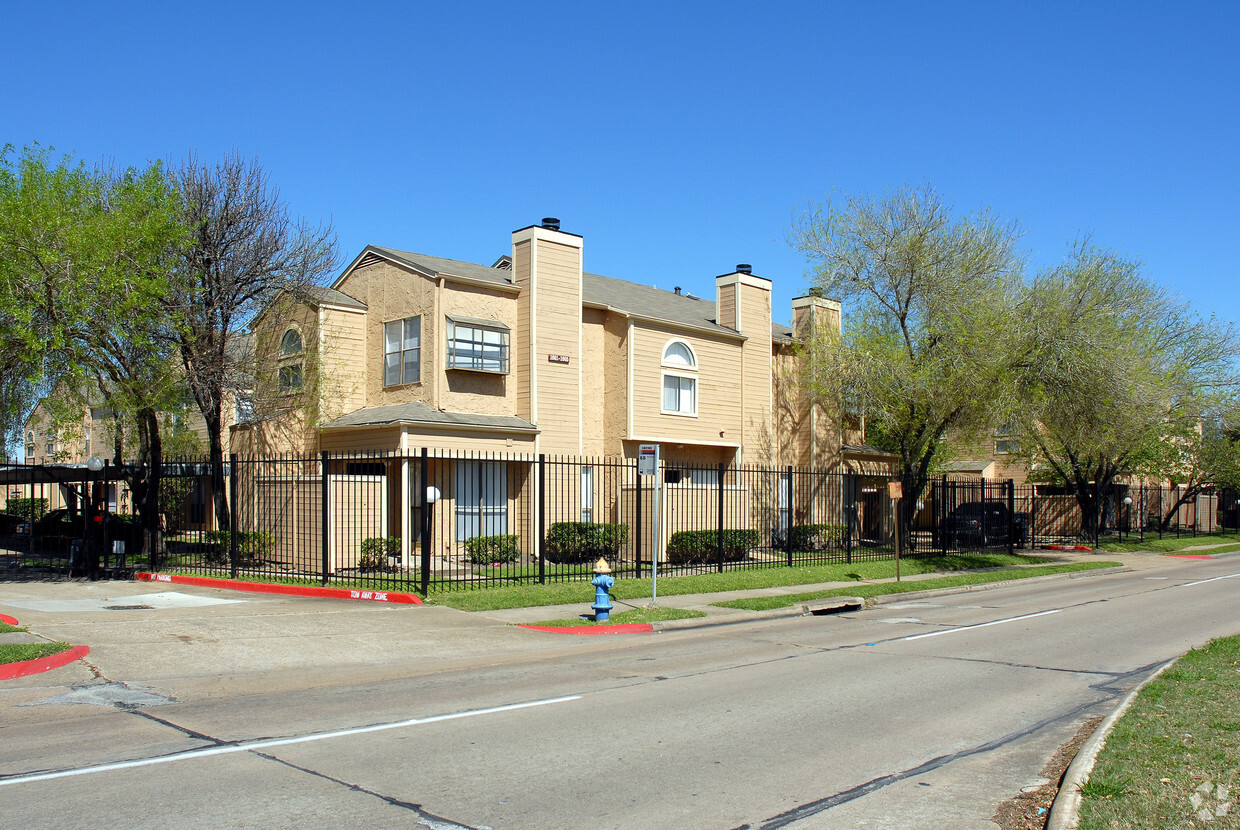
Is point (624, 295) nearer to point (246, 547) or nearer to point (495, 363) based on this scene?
point (495, 363)

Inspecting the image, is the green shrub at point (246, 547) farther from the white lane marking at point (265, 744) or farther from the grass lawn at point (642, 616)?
the white lane marking at point (265, 744)

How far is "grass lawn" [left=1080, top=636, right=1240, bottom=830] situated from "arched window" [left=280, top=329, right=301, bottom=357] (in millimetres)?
21956

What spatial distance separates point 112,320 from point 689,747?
16712mm

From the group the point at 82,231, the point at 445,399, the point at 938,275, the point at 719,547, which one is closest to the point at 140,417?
the point at 82,231

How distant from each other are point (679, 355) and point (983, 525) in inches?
468

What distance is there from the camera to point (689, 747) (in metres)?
7.27

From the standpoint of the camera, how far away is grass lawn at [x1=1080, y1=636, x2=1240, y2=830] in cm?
527

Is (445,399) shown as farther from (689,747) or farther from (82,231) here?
(689,747)

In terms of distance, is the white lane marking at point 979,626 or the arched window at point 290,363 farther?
the arched window at point 290,363

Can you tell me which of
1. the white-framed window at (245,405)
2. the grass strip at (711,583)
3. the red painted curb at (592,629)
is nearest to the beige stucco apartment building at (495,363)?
the white-framed window at (245,405)

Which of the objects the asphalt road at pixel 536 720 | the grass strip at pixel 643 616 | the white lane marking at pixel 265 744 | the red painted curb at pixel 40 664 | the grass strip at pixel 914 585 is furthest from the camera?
the grass strip at pixel 914 585

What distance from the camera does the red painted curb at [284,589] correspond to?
16656 millimetres

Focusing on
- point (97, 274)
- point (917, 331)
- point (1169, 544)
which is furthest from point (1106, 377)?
point (97, 274)

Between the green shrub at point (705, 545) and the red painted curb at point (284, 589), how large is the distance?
10.1m
